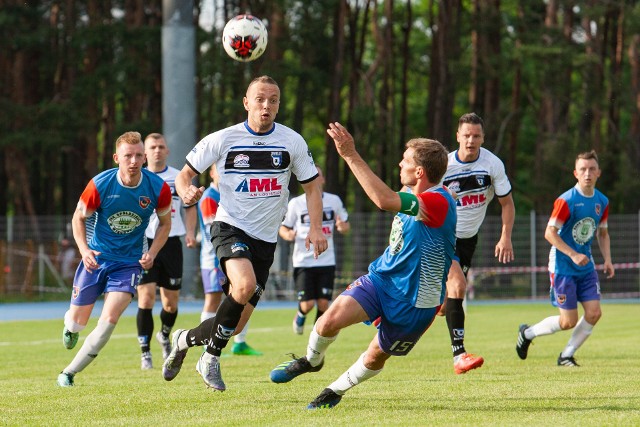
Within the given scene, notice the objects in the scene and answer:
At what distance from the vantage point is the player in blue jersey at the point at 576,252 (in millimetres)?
11062

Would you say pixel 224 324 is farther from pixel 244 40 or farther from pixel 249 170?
pixel 244 40

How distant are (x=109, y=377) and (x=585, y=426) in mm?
4891

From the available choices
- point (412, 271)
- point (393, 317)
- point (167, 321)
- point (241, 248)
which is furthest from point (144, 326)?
point (412, 271)

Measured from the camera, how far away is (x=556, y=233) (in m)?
11.0

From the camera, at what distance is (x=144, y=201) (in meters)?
9.20

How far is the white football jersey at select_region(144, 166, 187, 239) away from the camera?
37.9 ft

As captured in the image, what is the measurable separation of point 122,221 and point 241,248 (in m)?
1.64

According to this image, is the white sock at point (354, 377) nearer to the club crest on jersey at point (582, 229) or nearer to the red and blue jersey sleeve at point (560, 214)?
the red and blue jersey sleeve at point (560, 214)

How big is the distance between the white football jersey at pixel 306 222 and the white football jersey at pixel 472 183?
12.3ft

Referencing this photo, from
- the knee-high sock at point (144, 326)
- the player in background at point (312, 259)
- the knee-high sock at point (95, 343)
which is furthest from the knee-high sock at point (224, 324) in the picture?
the player in background at point (312, 259)

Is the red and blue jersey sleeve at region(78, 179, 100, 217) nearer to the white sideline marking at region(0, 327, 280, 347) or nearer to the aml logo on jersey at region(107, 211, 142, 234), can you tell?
the aml logo on jersey at region(107, 211, 142, 234)

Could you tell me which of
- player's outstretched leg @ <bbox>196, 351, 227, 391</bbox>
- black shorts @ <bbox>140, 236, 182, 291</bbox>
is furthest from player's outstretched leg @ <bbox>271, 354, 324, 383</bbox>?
black shorts @ <bbox>140, 236, 182, 291</bbox>

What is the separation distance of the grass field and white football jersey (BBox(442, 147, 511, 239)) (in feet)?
4.60

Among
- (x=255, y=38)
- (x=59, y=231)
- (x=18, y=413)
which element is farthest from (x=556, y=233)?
(x=59, y=231)
